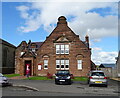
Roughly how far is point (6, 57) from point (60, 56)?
62.6 feet

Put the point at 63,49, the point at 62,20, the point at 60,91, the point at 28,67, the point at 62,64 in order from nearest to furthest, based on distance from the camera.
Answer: the point at 60,91 < the point at 62,64 < the point at 63,49 < the point at 28,67 < the point at 62,20

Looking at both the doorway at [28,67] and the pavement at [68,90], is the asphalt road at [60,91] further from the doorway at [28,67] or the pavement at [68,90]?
the doorway at [28,67]

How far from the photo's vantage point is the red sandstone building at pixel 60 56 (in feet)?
102

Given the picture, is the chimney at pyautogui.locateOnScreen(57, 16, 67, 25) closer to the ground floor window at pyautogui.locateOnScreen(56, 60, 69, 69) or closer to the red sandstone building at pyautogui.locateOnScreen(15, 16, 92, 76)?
the red sandstone building at pyautogui.locateOnScreen(15, 16, 92, 76)

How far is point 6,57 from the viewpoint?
44.2m

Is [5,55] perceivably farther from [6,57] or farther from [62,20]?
[62,20]

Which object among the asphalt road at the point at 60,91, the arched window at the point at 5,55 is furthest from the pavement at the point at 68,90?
the arched window at the point at 5,55

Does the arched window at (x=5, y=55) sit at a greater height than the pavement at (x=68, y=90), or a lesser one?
greater

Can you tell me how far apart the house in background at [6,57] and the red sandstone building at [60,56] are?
11.6 metres

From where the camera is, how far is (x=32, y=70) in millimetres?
32125

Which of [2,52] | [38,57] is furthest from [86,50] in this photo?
[2,52]

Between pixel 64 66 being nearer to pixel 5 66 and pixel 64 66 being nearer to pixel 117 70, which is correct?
pixel 117 70

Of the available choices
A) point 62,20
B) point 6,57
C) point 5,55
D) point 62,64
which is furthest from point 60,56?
point 6,57

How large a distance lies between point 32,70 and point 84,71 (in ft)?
32.9
